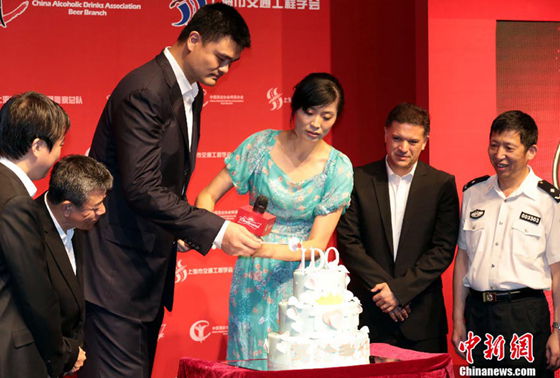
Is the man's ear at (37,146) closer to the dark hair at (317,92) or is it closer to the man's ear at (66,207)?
the man's ear at (66,207)

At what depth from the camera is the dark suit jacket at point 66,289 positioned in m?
2.44

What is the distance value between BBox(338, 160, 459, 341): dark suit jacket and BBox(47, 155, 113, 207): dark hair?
59.1 inches

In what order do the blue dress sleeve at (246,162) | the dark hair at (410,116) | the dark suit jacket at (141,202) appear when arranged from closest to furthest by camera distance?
the dark suit jacket at (141,202)
the blue dress sleeve at (246,162)
the dark hair at (410,116)

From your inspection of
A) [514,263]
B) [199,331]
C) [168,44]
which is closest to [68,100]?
[168,44]

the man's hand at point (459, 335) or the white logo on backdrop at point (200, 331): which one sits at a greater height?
the man's hand at point (459, 335)

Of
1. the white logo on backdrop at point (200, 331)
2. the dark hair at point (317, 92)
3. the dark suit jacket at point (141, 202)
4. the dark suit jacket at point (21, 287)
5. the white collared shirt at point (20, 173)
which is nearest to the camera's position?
the dark suit jacket at point (21, 287)

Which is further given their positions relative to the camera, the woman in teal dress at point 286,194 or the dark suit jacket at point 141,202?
the woman in teal dress at point 286,194

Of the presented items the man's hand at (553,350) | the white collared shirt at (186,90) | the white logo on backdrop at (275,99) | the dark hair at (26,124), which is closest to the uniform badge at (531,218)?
the man's hand at (553,350)

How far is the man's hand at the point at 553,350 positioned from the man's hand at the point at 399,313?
2.19ft

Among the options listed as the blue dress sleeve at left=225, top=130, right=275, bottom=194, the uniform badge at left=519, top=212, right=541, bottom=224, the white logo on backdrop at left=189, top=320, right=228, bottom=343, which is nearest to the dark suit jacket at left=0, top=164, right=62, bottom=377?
the blue dress sleeve at left=225, top=130, right=275, bottom=194

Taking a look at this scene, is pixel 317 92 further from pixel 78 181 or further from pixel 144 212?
pixel 78 181

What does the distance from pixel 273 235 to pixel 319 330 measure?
2.39 feet

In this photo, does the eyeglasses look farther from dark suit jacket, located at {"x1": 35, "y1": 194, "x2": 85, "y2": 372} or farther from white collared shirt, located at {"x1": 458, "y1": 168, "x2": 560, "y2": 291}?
white collared shirt, located at {"x1": 458, "y1": 168, "x2": 560, "y2": 291}

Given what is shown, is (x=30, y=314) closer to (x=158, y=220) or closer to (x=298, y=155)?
(x=158, y=220)
